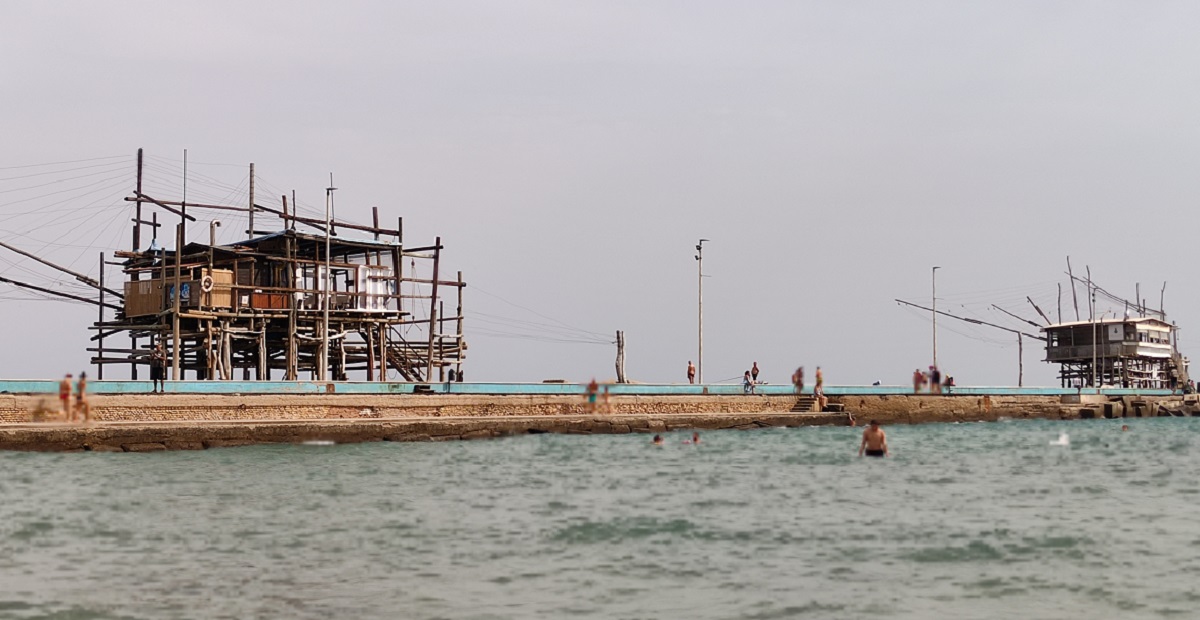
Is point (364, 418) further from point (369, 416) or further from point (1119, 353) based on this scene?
point (1119, 353)

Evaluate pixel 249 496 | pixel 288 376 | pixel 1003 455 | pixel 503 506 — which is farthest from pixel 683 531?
pixel 288 376

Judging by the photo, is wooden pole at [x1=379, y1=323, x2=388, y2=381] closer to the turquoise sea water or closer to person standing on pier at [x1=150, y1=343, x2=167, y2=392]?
person standing on pier at [x1=150, y1=343, x2=167, y2=392]

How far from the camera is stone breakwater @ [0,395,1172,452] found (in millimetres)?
39906

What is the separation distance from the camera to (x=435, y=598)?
16469 mm

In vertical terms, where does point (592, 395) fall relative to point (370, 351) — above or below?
below

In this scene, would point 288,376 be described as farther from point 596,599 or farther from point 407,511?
→ point 596,599

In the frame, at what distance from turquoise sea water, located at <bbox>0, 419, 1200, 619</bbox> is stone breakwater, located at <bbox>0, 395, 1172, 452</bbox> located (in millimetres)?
1289

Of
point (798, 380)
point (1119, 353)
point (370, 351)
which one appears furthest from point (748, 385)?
point (1119, 353)

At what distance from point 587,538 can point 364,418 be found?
26.9m

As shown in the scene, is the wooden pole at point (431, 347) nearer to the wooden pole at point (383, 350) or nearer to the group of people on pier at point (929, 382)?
the wooden pole at point (383, 350)

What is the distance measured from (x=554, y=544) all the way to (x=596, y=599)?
478 centimetres

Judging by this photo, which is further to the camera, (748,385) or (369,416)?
(748,385)

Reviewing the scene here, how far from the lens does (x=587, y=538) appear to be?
72.2ft

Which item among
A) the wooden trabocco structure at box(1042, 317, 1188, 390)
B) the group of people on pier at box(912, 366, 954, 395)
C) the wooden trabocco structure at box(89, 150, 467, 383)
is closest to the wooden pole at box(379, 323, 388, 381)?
the wooden trabocco structure at box(89, 150, 467, 383)
